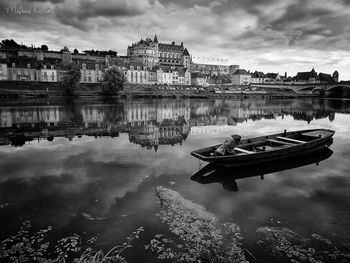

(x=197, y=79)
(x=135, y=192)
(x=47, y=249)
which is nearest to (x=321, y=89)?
(x=197, y=79)

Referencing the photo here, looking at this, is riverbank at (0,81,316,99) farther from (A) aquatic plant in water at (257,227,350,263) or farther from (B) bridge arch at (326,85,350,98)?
(A) aquatic plant in water at (257,227,350,263)

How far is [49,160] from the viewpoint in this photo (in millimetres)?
16906

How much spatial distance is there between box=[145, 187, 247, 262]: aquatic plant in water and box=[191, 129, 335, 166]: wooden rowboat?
16.4ft

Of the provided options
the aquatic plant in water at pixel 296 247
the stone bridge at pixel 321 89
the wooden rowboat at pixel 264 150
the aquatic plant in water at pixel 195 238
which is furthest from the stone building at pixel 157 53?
the aquatic plant in water at pixel 296 247

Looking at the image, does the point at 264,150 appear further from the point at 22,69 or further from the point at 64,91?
the point at 22,69

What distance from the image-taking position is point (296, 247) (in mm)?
8039

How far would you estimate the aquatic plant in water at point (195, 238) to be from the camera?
24.4 feet

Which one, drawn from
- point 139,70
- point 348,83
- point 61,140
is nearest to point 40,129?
point 61,140

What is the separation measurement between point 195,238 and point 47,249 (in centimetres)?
439

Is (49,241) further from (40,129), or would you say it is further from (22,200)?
(40,129)

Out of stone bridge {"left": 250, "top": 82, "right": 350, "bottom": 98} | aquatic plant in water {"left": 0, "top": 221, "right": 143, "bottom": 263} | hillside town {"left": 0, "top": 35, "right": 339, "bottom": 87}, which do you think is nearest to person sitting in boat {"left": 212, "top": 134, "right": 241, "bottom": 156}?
aquatic plant in water {"left": 0, "top": 221, "right": 143, "bottom": 263}

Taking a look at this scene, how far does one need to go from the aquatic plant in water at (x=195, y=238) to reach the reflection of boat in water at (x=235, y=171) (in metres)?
3.47

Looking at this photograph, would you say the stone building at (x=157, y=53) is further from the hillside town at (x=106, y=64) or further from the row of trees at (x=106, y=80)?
the row of trees at (x=106, y=80)

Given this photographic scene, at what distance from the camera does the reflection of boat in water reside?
45.3 feet
